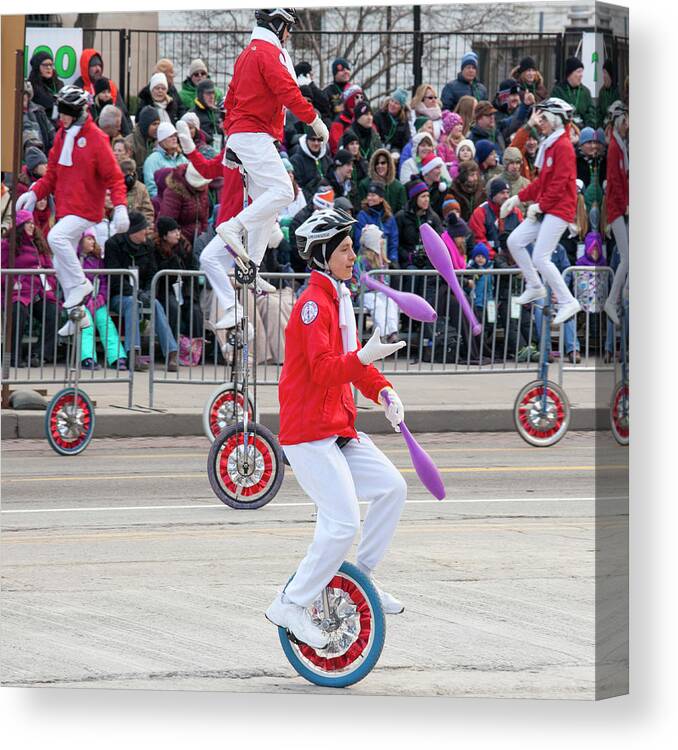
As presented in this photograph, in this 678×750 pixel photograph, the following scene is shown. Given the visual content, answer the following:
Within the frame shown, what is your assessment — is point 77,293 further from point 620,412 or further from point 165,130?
point 620,412

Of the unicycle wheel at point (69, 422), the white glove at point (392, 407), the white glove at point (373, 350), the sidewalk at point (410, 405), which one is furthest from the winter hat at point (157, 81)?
the white glove at point (373, 350)

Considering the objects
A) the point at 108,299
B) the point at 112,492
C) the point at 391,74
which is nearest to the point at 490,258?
the point at 391,74

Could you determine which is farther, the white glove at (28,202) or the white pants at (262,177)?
the white glove at (28,202)

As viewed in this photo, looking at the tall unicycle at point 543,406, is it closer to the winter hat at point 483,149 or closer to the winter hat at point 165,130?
the winter hat at point 483,149

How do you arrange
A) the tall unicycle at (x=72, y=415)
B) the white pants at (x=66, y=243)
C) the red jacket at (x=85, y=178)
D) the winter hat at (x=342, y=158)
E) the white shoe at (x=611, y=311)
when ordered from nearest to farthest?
the white shoe at (x=611, y=311) → the winter hat at (x=342, y=158) → the red jacket at (x=85, y=178) → the white pants at (x=66, y=243) → the tall unicycle at (x=72, y=415)

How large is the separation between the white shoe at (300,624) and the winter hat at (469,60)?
314cm

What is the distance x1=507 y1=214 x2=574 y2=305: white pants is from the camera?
33.9 ft

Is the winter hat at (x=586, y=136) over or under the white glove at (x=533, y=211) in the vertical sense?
over

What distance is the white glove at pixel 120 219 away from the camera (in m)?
11.4

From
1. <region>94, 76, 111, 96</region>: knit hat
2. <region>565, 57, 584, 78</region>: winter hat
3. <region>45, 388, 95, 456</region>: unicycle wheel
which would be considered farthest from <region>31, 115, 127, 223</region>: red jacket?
<region>565, 57, 584, 78</region>: winter hat

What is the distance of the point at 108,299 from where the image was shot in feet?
38.4

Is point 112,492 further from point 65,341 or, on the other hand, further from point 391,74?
point 391,74

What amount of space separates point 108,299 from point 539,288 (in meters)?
2.58

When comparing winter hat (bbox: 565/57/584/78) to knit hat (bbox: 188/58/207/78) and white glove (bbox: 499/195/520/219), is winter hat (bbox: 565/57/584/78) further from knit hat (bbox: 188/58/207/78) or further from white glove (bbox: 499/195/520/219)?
knit hat (bbox: 188/58/207/78)
